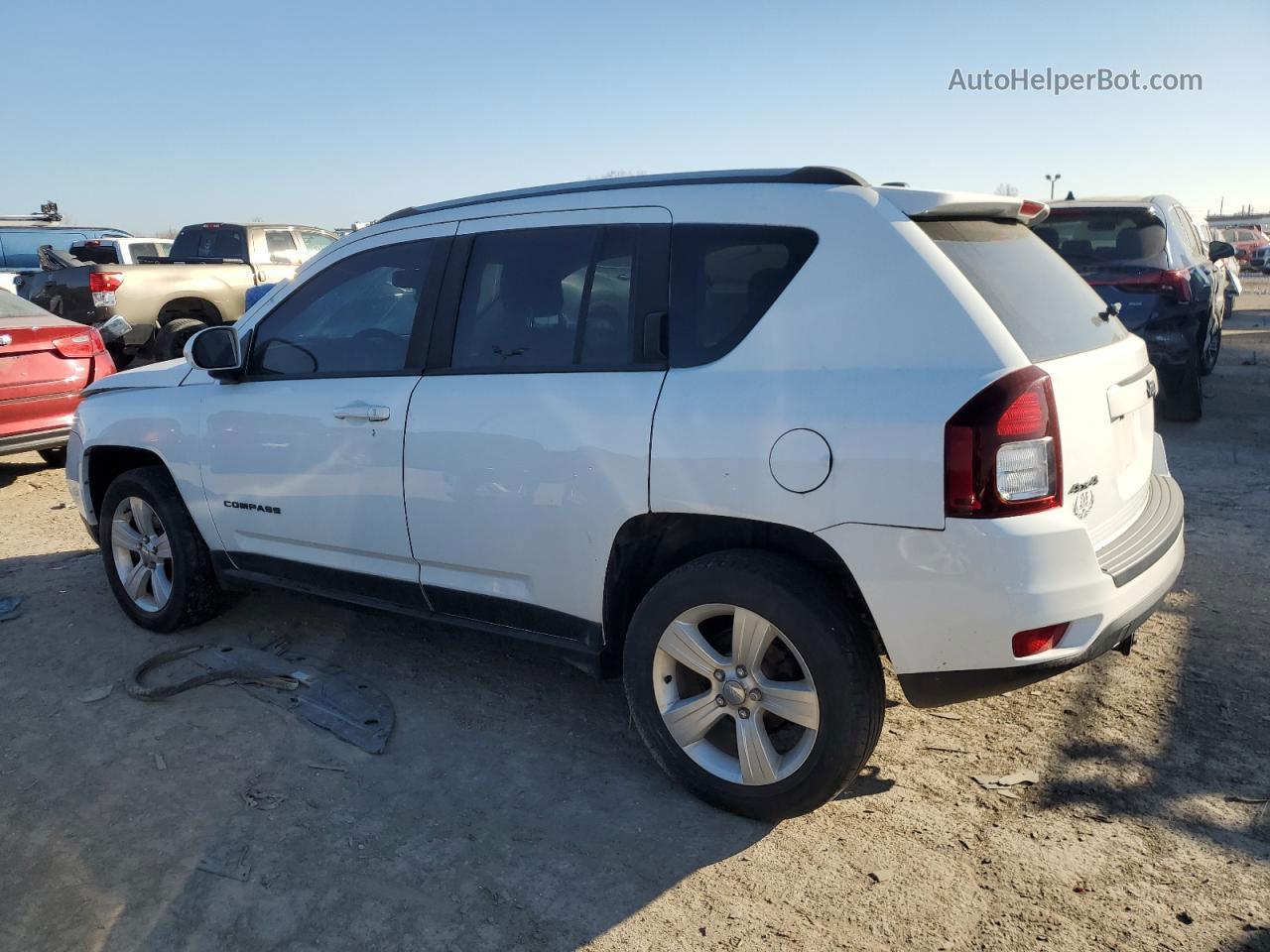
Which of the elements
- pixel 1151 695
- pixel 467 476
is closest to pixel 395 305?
pixel 467 476

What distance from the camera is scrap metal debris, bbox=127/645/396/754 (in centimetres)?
374

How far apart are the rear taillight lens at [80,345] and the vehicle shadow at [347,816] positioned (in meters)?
4.07

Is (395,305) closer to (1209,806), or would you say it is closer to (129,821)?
(129,821)

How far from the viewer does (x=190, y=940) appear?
2602mm

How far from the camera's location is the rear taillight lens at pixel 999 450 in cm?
253

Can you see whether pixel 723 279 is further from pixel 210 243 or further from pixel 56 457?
pixel 210 243

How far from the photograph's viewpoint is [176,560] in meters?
4.51

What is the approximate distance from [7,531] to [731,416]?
19.0ft

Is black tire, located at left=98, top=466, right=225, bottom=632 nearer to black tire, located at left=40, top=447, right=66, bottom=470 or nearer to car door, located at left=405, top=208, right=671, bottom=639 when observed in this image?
car door, located at left=405, top=208, right=671, bottom=639

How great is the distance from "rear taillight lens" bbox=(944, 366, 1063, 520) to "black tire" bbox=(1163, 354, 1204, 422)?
6.56 meters

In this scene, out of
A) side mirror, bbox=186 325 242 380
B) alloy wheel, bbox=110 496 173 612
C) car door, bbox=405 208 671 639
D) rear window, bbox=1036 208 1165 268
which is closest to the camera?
car door, bbox=405 208 671 639

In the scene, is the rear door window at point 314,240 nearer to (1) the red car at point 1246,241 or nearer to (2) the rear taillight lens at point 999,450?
(2) the rear taillight lens at point 999,450

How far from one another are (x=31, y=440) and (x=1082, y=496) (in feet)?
24.0

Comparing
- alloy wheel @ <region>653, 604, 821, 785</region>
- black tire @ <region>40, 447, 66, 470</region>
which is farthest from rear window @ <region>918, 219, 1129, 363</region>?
black tire @ <region>40, 447, 66, 470</region>
